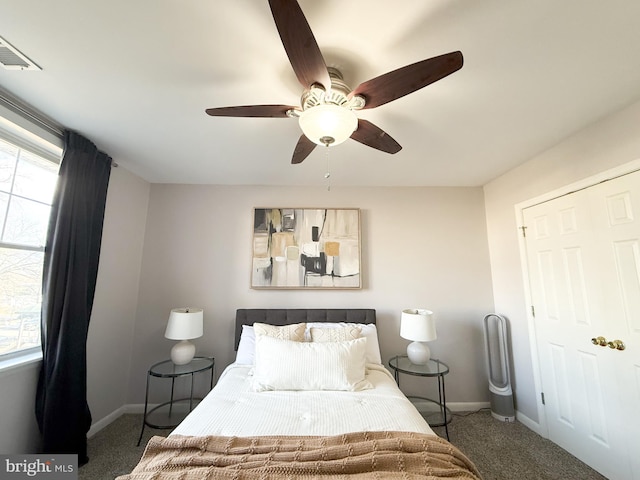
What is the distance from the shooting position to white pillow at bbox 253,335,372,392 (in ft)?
6.36

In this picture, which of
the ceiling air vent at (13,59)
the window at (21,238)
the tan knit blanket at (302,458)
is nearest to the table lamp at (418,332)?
the tan knit blanket at (302,458)

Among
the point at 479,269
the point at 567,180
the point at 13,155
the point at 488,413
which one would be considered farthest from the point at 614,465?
the point at 13,155

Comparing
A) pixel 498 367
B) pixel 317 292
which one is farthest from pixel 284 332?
pixel 498 367

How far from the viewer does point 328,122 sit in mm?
1252

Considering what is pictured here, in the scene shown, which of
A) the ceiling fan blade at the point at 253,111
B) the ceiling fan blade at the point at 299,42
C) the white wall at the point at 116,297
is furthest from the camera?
the white wall at the point at 116,297

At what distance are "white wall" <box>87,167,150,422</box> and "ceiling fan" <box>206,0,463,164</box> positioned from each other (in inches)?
79.6

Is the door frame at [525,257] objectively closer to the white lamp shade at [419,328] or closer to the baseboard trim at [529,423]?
the baseboard trim at [529,423]

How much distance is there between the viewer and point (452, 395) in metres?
2.91

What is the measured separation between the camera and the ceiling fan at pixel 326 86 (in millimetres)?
946

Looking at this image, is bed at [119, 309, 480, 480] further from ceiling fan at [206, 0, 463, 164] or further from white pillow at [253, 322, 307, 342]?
ceiling fan at [206, 0, 463, 164]

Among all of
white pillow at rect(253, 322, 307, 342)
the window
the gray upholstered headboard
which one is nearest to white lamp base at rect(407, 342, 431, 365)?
the gray upholstered headboard

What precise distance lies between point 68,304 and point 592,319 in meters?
3.94

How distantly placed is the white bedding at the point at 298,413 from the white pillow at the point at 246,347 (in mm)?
365

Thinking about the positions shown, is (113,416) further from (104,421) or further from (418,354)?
(418,354)
